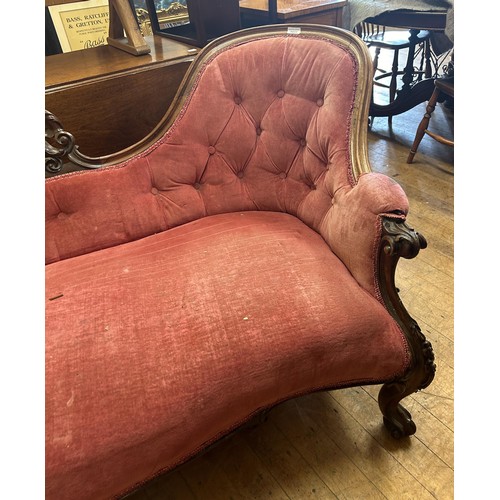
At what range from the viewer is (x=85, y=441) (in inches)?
24.8

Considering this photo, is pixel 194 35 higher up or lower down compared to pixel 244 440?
higher up

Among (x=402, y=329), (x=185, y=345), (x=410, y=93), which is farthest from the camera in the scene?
(x=410, y=93)

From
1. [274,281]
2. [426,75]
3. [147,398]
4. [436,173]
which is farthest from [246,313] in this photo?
[426,75]

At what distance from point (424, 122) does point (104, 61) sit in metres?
1.60

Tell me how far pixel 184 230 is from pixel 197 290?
0.29 metres

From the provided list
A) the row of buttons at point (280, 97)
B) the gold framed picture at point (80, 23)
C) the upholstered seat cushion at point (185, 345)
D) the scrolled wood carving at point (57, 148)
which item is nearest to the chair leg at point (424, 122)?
the row of buttons at point (280, 97)

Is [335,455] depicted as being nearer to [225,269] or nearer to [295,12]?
[225,269]

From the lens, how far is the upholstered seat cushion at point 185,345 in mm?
653

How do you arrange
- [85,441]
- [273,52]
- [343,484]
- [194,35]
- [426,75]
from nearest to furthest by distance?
1. [85,441]
2. [343,484]
3. [273,52]
4. [194,35]
5. [426,75]

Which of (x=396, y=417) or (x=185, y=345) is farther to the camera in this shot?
(x=396, y=417)

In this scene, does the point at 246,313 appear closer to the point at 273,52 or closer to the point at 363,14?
the point at 273,52

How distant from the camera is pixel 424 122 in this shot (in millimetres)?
2082

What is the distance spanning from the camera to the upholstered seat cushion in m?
0.65

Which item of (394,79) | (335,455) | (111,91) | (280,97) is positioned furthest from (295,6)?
(335,455)
